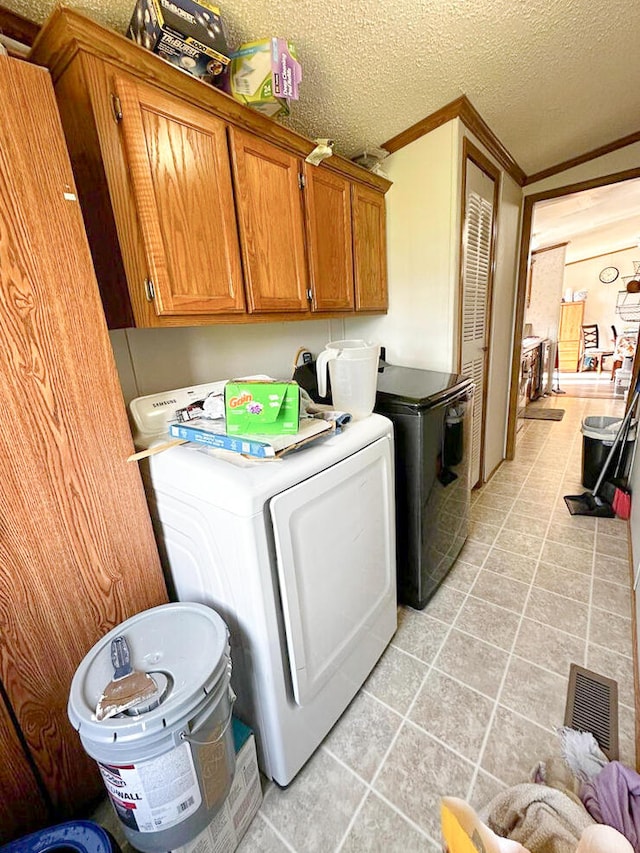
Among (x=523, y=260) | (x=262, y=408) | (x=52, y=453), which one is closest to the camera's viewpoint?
(x=52, y=453)

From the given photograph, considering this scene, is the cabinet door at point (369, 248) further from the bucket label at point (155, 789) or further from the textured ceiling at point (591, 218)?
the bucket label at point (155, 789)

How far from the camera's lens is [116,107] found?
964mm

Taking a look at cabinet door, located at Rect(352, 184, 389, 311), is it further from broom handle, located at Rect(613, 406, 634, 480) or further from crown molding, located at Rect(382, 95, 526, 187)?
broom handle, located at Rect(613, 406, 634, 480)

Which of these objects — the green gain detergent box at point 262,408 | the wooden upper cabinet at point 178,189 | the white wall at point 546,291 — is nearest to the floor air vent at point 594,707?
the green gain detergent box at point 262,408

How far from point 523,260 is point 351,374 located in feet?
8.33

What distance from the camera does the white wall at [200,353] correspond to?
137cm

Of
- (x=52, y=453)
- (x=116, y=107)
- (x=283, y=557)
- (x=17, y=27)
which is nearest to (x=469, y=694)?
(x=283, y=557)

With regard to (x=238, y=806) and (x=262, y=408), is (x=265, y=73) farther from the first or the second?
(x=238, y=806)

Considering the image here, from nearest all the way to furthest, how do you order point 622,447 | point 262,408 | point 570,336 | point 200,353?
point 262,408, point 200,353, point 622,447, point 570,336

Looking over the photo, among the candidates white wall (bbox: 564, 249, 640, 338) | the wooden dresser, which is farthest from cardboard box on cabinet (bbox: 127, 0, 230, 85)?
white wall (bbox: 564, 249, 640, 338)

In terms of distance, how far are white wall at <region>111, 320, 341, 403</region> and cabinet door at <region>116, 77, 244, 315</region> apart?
0.34m

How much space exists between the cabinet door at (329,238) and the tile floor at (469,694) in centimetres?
164

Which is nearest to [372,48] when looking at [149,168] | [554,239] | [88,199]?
[149,168]

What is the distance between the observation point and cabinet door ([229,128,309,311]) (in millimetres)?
1302
